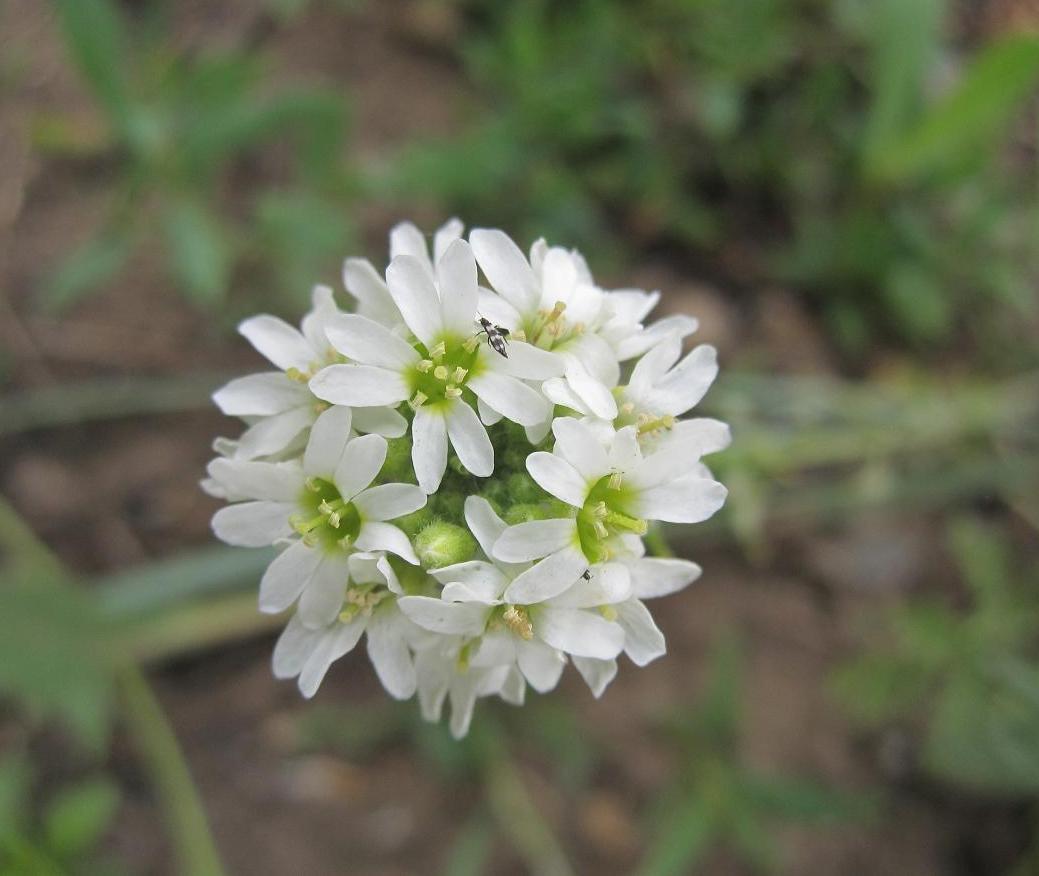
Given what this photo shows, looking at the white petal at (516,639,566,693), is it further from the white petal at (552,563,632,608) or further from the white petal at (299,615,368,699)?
the white petal at (299,615,368,699)

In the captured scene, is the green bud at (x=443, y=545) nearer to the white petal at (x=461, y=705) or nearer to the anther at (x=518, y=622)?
the anther at (x=518, y=622)

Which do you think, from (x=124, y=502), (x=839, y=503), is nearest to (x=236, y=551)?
(x=124, y=502)

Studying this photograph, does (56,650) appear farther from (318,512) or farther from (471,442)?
(471,442)

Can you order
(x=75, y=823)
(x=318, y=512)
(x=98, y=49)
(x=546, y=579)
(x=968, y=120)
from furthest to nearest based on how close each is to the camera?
(x=968, y=120) < (x=98, y=49) < (x=75, y=823) < (x=318, y=512) < (x=546, y=579)

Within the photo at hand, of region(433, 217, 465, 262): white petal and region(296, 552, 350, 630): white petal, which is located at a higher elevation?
region(433, 217, 465, 262): white petal

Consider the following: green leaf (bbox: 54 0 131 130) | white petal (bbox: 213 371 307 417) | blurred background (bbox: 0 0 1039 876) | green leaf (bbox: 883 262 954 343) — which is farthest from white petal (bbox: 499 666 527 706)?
green leaf (bbox: 883 262 954 343)

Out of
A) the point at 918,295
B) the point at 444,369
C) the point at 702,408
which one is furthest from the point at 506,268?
the point at 918,295
